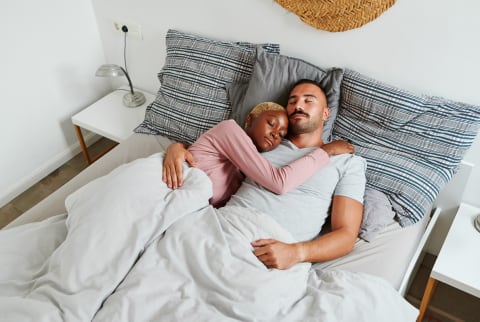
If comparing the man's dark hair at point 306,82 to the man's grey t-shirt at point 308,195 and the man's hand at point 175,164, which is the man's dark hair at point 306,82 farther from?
the man's hand at point 175,164

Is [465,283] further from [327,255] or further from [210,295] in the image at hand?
[210,295]

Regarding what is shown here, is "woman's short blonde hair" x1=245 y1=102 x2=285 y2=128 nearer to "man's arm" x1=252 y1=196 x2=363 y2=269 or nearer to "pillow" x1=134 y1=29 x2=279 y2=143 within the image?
"pillow" x1=134 y1=29 x2=279 y2=143

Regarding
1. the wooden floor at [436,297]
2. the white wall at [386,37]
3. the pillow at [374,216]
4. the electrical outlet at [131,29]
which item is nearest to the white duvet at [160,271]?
the pillow at [374,216]

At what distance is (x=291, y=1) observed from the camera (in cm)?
179

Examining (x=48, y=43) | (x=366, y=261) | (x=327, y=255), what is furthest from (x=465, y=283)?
(x=48, y=43)

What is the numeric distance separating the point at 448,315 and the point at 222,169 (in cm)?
119

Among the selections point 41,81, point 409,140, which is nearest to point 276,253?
point 409,140

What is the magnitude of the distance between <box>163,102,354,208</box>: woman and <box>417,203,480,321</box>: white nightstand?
1.73 ft

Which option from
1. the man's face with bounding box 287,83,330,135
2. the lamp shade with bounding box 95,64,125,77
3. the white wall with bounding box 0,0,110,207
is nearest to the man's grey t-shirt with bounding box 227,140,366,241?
the man's face with bounding box 287,83,330,135

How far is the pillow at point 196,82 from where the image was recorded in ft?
6.41

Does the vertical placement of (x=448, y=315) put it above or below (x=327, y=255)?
below

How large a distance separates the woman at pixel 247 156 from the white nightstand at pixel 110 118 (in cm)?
82

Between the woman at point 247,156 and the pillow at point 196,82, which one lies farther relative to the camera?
the pillow at point 196,82

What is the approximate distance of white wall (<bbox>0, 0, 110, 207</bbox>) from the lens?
2225 mm
